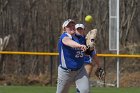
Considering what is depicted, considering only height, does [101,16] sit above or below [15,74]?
above

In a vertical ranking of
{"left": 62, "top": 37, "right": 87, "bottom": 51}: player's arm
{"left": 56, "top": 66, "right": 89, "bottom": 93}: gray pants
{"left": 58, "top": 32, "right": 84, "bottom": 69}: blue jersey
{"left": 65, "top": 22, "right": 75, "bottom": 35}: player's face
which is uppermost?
{"left": 65, "top": 22, "right": 75, "bottom": 35}: player's face

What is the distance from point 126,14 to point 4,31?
5.66 m

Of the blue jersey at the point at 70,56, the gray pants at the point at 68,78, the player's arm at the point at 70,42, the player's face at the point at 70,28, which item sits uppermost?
the player's face at the point at 70,28

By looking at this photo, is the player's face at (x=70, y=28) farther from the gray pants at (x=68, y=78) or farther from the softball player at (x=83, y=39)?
the softball player at (x=83, y=39)

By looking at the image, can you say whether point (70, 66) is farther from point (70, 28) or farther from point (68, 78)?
point (70, 28)

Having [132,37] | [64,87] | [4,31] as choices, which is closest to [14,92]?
[64,87]

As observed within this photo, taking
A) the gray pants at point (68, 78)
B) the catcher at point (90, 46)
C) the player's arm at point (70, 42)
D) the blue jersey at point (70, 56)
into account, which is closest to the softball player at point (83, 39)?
the catcher at point (90, 46)

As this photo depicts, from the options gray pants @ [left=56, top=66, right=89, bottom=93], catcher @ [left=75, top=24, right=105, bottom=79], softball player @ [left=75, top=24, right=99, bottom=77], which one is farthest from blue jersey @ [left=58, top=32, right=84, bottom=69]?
softball player @ [left=75, top=24, right=99, bottom=77]

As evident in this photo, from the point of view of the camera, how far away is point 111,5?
1845 cm

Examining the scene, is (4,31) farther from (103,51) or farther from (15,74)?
(103,51)

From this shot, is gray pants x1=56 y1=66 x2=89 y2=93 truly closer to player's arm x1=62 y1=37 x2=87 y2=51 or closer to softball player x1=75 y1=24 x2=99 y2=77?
player's arm x1=62 y1=37 x2=87 y2=51

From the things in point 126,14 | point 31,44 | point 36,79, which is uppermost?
point 126,14

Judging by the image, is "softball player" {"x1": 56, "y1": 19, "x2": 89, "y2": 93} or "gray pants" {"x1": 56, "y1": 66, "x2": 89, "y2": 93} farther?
"gray pants" {"x1": 56, "y1": 66, "x2": 89, "y2": 93}

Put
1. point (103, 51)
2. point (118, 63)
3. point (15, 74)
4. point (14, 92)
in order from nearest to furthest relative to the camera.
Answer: point (14, 92)
point (118, 63)
point (15, 74)
point (103, 51)
